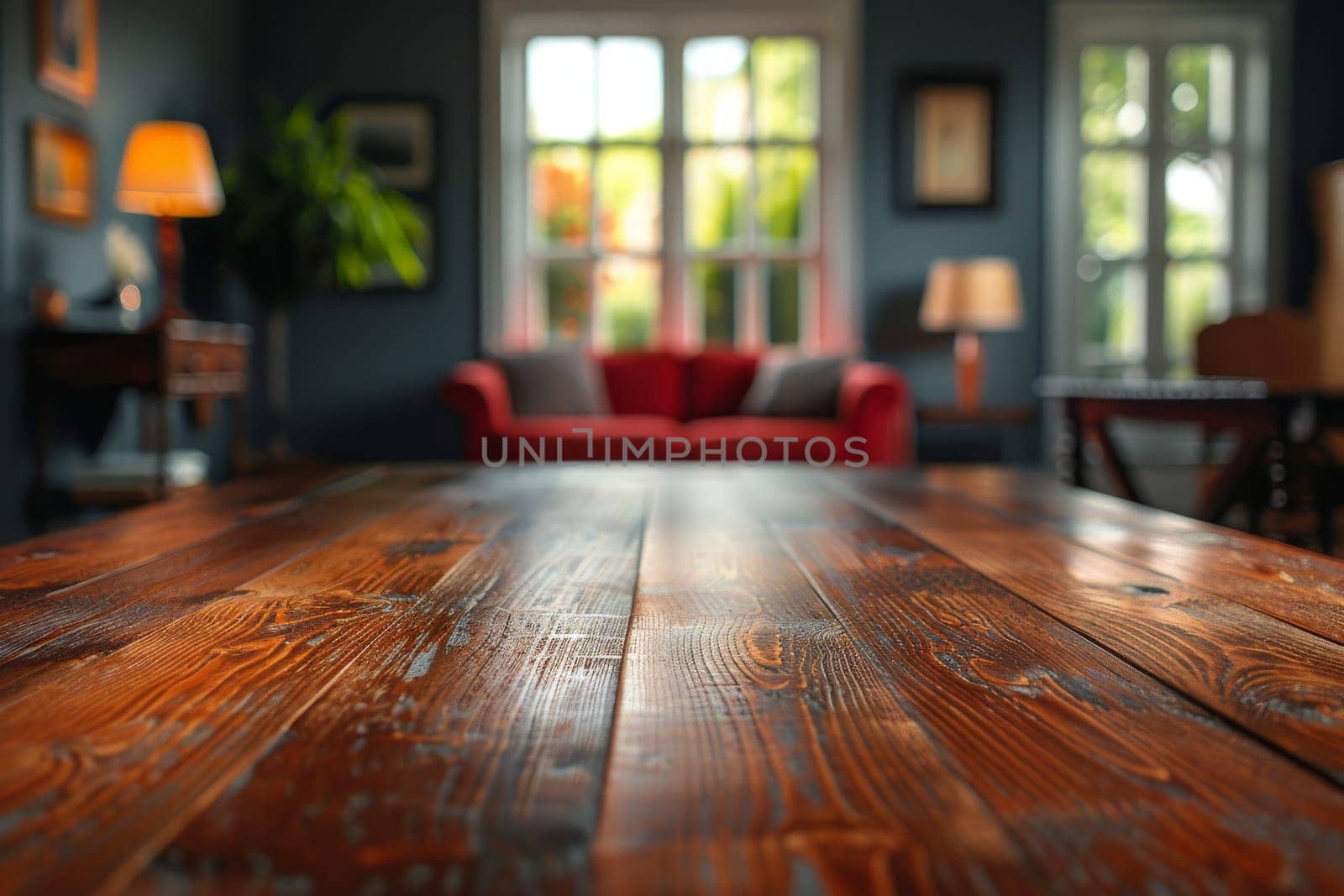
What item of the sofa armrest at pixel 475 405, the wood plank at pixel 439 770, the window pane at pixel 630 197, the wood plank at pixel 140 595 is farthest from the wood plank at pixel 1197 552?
the window pane at pixel 630 197

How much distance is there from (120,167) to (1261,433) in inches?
167

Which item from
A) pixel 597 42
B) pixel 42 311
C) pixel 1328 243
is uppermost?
pixel 597 42

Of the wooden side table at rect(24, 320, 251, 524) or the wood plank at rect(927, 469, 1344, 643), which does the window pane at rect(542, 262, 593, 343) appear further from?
the wood plank at rect(927, 469, 1344, 643)

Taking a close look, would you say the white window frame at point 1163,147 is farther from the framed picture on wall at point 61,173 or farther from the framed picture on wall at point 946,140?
the framed picture on wall at point 61,173

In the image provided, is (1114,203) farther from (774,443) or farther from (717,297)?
(774,443)

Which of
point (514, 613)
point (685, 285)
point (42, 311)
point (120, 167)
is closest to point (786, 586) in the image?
point (514, 613)

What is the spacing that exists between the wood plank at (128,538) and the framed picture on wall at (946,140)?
444 centimetres

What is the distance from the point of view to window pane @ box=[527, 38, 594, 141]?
5598 mm

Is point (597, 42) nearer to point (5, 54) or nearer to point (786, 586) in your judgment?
point (5, 54)

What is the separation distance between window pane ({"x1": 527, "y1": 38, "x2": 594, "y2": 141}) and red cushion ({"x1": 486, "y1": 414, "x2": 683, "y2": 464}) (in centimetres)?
183

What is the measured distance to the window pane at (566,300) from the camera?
5.71 metres

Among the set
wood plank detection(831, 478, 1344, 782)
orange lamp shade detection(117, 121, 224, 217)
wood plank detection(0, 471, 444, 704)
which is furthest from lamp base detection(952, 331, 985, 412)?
wood plank detection(0, 471, 444, 704)

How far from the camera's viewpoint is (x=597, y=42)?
5.59m

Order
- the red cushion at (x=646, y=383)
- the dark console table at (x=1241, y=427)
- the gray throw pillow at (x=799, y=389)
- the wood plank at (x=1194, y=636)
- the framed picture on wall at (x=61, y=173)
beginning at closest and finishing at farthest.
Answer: the wood plank at (x=1194, y=636) < the dark console table at (x=1241, y=427) < the framed picture on wall at (x=61, y=173) < the gray throw pillow at (x=799, y=389) < the red cushion at (x=646, y=383)
